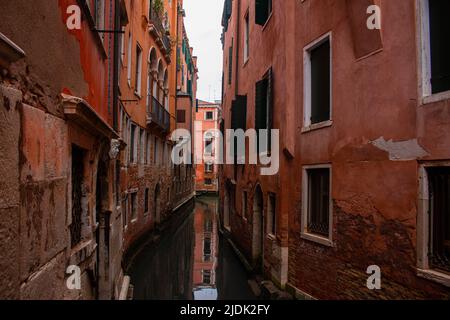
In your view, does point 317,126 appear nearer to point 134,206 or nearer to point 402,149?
point 402,149

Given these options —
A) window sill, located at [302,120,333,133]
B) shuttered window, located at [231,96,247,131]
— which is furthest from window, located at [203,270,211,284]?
window sill, located at [302,120,333,133]

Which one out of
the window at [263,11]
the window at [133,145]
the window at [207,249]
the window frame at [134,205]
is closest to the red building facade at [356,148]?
the window at [263,11]

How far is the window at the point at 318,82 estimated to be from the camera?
6883mm

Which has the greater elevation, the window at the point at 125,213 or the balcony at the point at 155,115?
the balcony at the point at 155,115

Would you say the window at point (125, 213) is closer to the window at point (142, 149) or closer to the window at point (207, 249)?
the window at point (142, 149)

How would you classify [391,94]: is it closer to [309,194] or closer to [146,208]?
[309,194]

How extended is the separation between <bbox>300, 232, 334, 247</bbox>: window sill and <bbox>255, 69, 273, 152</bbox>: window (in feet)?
8.22

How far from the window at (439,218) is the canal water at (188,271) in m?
4.91

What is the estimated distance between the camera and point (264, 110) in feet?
31.8

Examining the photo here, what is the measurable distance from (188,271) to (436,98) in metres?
9.75

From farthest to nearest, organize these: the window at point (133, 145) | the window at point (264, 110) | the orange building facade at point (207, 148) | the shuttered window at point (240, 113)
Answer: the orange building facade at point (207, 148) → the shuttered window at point (240, 113) → the window at point (133, 145) → the window at point (264, 110)

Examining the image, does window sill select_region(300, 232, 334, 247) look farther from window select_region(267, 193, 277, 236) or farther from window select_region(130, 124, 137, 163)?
window select_region(130, 124, 137, 163)

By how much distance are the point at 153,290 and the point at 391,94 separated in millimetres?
7426

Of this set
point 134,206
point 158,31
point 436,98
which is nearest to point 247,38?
point 158,31
